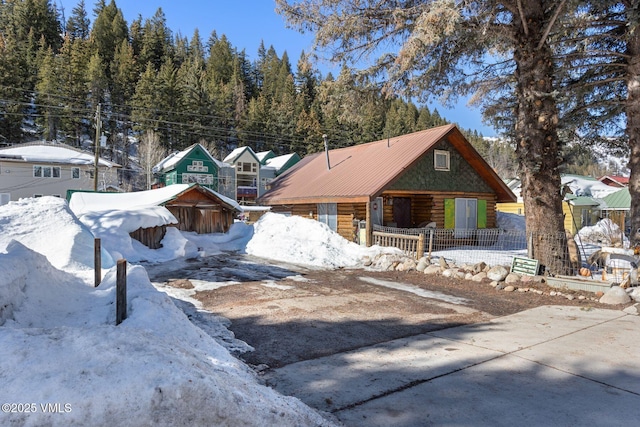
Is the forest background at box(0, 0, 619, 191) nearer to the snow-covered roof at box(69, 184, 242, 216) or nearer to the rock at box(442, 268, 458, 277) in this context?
the snow-covered roof at box(69, 184, 242, 216)

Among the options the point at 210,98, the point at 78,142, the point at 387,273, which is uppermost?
the point at 210,98

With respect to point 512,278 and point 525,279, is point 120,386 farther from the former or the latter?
point 525,279

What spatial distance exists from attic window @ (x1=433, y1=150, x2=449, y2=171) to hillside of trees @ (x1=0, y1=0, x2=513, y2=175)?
29.9 metres

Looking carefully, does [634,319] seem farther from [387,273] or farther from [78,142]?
[78,142]

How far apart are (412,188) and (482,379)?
1497cm

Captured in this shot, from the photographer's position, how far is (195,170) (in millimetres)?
46281

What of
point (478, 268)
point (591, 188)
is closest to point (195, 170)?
point (478, 268)

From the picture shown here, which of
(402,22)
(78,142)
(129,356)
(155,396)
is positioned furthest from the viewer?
(78,142)

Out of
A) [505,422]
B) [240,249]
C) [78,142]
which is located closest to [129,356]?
[505,422]

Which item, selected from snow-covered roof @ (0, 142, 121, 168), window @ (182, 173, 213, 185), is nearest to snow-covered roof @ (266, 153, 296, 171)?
window @ (182, 173, 213, 185)

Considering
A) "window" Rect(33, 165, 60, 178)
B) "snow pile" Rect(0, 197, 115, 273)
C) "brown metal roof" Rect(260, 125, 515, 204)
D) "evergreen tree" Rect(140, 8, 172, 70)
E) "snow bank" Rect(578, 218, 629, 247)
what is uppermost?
"evergreen tree" Rect(140, 8, 172, 70)

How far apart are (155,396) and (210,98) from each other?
227ft

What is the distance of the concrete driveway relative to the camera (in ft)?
11.9

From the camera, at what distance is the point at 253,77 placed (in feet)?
322
